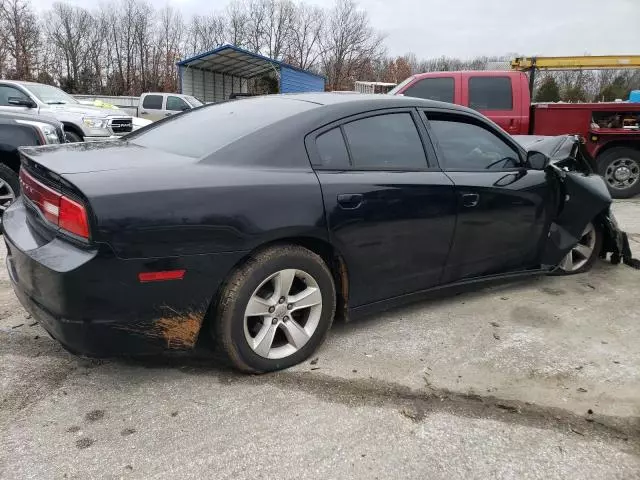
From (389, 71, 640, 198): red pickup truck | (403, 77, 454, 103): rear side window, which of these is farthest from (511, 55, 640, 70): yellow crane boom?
(403, 77, 454, 103): rear side window

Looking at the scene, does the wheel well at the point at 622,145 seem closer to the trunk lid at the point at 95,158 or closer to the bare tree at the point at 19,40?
the trunk lid at the point at 95,158

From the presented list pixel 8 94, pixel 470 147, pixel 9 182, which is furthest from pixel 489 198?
pixel 8 94

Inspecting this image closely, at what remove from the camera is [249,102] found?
3545mm

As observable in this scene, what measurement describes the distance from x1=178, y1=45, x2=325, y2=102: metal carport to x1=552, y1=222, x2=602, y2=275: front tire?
71.8 ft

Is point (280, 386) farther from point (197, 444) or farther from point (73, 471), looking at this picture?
point (73, 471)

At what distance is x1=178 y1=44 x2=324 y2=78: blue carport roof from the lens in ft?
81.4

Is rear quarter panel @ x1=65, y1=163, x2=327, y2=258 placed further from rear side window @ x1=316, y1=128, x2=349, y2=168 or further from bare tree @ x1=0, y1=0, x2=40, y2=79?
bare tree @ x1=0, y1=0, x2=40, y2=79

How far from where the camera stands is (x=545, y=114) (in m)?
8.29

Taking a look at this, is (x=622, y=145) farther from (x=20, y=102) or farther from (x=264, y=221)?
(x=20, y=102)

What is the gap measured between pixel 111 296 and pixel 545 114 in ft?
25.4

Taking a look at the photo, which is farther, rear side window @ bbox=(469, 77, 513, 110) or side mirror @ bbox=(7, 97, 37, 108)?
side mirror @ bbox=(7, 97, 37, 108)

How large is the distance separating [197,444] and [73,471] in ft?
1.56

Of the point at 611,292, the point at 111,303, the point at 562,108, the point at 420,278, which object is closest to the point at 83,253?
the point at 111,303

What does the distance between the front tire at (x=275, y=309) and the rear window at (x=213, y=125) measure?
69 centimetres
